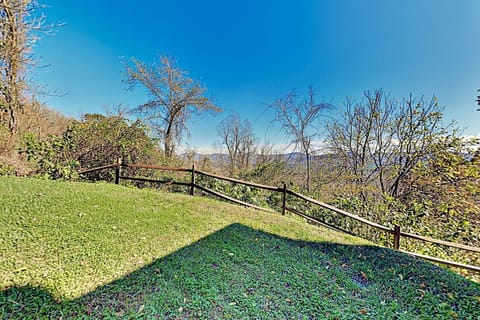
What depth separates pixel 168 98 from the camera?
400 inches

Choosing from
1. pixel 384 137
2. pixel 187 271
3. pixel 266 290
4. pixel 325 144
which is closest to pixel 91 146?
pixel 187 271

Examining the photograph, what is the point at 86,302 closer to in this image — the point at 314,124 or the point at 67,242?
the point at 67,242

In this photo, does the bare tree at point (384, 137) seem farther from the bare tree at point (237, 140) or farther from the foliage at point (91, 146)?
the foliage at point (91, 146)

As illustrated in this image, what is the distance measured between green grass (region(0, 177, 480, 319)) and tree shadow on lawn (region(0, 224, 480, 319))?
0.01m

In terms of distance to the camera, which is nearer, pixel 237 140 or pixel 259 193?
pixel 259 193

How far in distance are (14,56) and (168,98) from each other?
5066 mm

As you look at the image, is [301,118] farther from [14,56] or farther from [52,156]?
[14,56]

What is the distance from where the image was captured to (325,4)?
6.43 metres

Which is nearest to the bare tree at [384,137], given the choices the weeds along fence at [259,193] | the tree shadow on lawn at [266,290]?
the weeds along fence at [259,193]

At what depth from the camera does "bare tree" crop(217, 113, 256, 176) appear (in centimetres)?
1238

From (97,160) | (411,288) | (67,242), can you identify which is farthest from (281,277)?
(97,160)

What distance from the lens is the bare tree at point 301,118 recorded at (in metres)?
7.86

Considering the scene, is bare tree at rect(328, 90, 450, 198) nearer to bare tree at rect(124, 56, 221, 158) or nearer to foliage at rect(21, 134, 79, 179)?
bare tree at rect(124, 56, 221, 158)

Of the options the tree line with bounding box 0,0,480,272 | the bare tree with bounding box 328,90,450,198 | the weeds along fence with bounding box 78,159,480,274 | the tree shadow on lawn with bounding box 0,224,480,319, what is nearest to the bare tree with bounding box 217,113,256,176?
the tree line with bounding box 0,0,480,272
